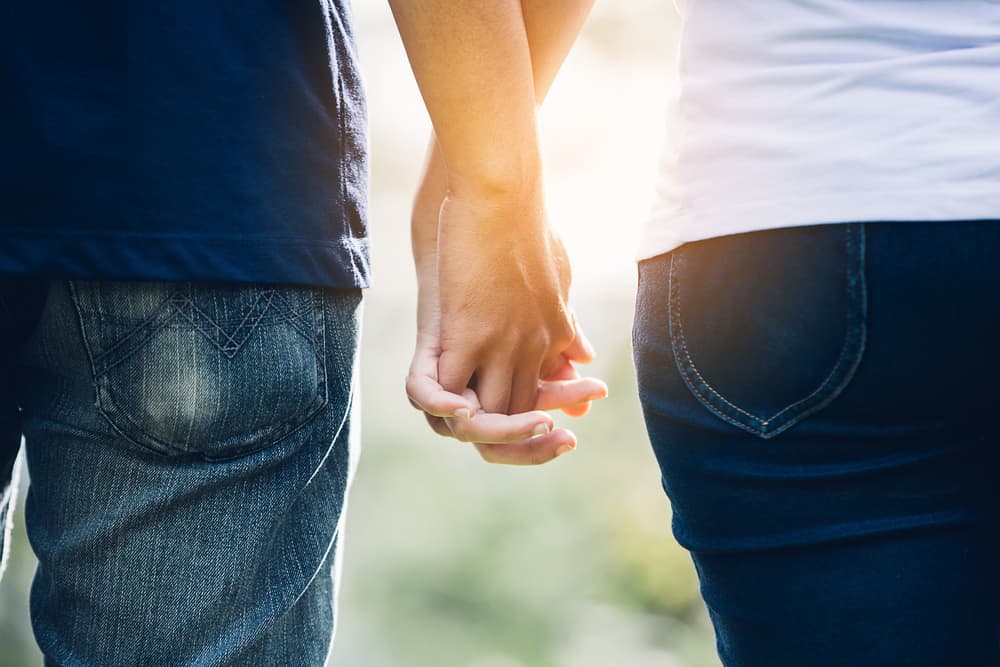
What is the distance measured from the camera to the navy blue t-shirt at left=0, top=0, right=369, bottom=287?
2.55 feet

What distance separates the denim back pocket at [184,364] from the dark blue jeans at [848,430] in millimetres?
349

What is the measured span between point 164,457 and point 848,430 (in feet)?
1.81

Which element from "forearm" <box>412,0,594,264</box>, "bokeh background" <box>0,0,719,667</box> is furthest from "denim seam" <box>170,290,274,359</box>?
"bokeh background" <box>0,0,719,667</box>

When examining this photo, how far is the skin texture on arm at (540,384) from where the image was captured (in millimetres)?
1053

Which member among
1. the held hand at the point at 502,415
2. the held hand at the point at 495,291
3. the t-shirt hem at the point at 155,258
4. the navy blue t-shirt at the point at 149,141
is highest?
the navy blue t-shirt at the point at 149,141

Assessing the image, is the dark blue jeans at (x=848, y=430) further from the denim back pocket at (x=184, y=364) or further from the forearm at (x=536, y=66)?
the forearm at (x=536, y=66)

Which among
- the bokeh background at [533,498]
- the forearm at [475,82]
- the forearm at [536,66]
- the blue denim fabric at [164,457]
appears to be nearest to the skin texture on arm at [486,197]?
the forearm at [475,82]

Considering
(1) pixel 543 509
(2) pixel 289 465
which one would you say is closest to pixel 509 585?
(1) pixel 543 509

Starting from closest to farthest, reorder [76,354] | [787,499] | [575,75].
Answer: [787,499]
[76,354]
[575,75]

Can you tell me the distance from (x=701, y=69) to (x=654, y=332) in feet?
0.67

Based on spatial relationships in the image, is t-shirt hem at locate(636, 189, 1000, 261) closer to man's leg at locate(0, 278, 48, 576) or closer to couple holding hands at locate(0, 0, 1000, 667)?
couple holding hands at locate(0, 0, 1000, 667)

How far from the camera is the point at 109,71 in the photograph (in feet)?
2.60

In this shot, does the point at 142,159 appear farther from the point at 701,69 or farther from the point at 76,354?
the point at 701,69

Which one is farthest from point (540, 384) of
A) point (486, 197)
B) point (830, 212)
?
point (830, 212)
